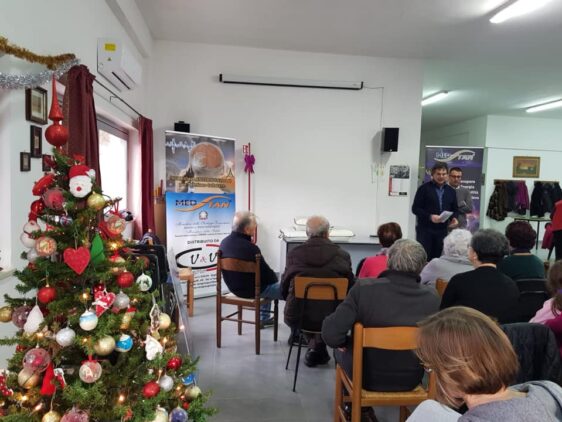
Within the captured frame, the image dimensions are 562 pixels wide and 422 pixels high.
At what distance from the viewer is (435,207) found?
4.42 m

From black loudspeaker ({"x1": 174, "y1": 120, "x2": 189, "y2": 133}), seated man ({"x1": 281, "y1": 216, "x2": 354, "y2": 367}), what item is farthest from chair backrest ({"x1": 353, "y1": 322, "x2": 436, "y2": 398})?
black loudspeaker ({"x1": 174, "y1": 120, "x2": 189, "y2": 133})

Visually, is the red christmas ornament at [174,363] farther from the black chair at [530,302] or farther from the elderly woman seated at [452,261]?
the elderly woman seated at [452,261]

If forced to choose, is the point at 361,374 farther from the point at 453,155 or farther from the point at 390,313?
the point at 453,155

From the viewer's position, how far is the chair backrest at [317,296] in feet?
8.43

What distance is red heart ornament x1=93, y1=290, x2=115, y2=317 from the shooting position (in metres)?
1.15

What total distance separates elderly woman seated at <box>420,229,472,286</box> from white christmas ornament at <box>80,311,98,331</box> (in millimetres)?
2234

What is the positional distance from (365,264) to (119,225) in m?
1.92

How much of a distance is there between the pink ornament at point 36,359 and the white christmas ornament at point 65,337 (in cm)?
5

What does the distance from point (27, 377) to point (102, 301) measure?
299 mm

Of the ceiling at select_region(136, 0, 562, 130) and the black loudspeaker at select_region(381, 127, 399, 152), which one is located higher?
the ceiling at select_region(136, 0, 562, 130)

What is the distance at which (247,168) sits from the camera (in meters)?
5.14

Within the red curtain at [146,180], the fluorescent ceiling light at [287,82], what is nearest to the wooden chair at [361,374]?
the red curtain at [146,180]

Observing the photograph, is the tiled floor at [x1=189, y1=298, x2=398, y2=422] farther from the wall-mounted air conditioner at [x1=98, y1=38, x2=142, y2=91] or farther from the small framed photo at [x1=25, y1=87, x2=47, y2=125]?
the wall-mounted air conditioner at [x1=98, y1=38, x2=142, y2=91]

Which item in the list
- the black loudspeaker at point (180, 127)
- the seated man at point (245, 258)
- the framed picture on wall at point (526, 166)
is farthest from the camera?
the framed picture on wall at point (526, 166)
